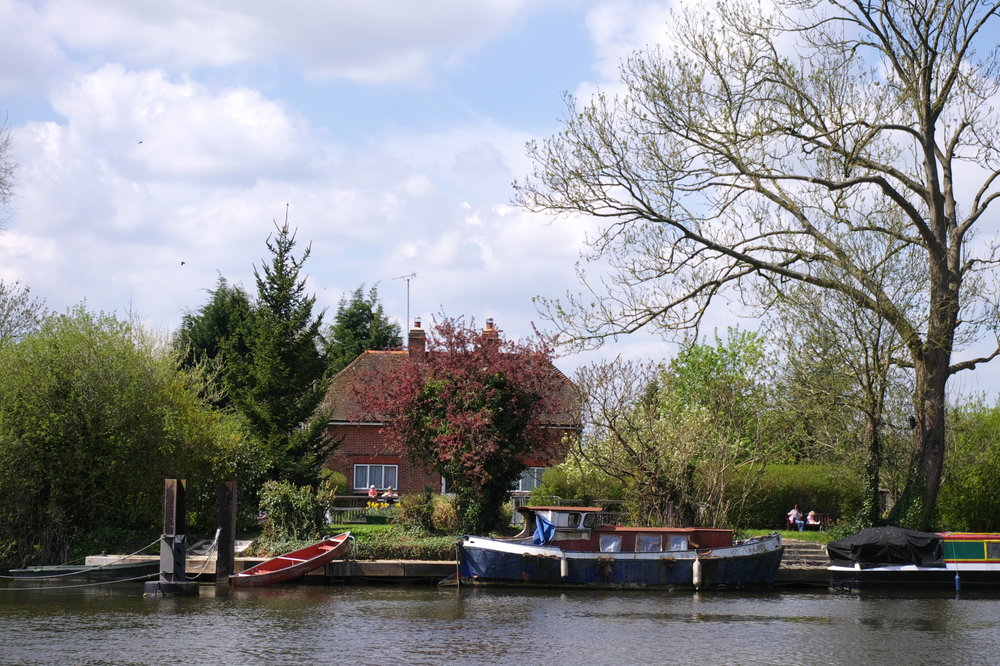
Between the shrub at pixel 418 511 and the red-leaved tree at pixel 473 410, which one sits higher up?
the red-leaved tree at pixel 473 410

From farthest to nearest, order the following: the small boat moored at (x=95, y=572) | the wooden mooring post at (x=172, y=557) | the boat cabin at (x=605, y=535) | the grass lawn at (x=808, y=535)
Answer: the grass lawn at (x=808, y=535)
the boat cabin at (x=605, y=535)
the small boat moored at (x=95, y=572)
the wooden mooring post at (x=172, y=557)

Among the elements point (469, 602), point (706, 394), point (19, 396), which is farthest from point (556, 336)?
point (19, 396)

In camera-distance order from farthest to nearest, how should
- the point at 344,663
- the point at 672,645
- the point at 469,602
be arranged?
the point at 469,602, the point at 672,645, the point at 344,663

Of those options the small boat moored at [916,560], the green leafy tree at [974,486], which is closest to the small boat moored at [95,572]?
the small boat moored at [916,560]

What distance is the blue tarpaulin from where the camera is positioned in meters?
28.2

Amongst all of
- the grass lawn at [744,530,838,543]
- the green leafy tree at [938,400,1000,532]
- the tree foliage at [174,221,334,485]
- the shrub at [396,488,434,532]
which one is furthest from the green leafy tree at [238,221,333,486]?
the green leafy tree at [938,400,1000,532]

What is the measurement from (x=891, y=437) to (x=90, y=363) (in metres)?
22.7

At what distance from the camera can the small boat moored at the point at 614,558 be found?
27.8 meters

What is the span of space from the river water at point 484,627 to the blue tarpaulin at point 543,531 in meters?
1.37

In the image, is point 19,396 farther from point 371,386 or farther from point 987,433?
point 987,433

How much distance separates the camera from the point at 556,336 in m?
30.4

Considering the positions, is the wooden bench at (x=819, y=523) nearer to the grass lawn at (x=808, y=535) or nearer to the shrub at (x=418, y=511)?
the grass lawn at (x=808, y=535)

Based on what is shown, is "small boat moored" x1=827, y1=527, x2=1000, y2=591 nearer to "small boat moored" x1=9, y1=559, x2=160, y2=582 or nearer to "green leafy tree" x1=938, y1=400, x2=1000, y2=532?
"green leafy tree" x1=938, y1=400, x2=1000, y2=532

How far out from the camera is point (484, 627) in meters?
21.0
